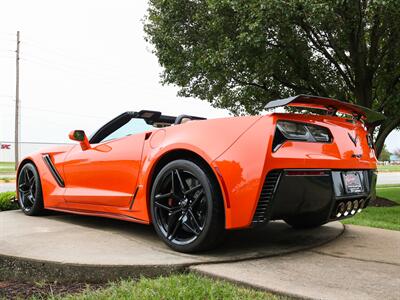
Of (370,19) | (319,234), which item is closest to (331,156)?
(319,234)

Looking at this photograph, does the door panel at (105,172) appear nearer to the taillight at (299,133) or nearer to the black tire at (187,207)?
the black tire at (187,207)

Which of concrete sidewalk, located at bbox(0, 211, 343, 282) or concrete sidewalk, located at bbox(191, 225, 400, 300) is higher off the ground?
concrete sidewalk, located at bbox(191, 225, 400, 300)

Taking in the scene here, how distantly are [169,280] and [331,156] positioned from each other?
152 centimetres

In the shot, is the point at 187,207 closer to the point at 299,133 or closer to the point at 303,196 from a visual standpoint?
the point at 303,196

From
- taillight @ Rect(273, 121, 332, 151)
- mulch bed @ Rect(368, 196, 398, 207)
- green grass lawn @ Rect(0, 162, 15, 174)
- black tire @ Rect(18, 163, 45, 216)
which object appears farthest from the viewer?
green grass lawn @ Rect(0, 162, 15, 174)

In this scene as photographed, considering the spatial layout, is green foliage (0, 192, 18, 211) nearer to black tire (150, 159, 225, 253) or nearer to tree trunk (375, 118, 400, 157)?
black tire (150, 159, 225, 253)

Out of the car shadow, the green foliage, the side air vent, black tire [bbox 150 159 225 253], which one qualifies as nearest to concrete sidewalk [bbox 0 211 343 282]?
the car shadow

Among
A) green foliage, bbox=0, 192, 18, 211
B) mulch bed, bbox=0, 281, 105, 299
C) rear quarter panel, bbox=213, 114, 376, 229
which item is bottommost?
green foliage, bbox=0, 192, 18, 211

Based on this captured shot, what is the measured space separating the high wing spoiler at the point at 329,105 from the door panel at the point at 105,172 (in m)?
1.34

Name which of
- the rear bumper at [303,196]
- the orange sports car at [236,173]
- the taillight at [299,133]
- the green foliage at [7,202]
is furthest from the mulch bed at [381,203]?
the green foliage at [7,202]

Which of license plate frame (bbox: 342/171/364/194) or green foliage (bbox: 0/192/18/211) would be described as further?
green foliage (bbox: 0/192/18/211)

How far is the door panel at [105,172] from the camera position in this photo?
3.78 m

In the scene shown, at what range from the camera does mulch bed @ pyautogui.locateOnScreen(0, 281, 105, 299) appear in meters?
2.70

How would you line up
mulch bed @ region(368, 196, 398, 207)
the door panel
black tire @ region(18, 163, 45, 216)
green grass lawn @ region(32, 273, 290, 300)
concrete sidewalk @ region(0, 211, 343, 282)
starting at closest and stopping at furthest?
1. green grass lawn @ region(32, 273, 290, 300)
2. concrete sidewalk @ region(0, 211, 343, 282)
3. the door panel
4. black tire @ region(18, 163, 45, 216)
5. mulch bed @ region(368, 196, 398, 207)
